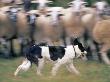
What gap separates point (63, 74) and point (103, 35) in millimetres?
3036

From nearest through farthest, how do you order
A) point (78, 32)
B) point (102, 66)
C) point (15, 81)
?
1. point (15, 81)
2. point (102, 66)
3. point (78, 32)

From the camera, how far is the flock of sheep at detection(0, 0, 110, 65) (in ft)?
51.4

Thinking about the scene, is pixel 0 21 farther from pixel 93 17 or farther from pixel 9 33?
pixel 93 17

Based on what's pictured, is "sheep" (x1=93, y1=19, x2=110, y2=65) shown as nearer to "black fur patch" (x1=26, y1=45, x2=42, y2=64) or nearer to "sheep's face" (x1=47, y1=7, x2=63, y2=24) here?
"sheep's face" (x1=47, y1=7, x2=63, y2=24)

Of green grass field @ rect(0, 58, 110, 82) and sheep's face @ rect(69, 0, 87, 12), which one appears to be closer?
green grass field @ rect(0, 58, 110, 82)

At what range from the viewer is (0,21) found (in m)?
16.3

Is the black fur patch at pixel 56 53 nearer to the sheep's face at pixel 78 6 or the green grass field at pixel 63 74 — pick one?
the green grass field at pixel 63 74

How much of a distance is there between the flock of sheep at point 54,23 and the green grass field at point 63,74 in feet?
6.55

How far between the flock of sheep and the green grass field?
199cm

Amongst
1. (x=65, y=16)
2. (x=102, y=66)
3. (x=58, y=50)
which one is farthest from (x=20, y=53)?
(x=58, y=50)

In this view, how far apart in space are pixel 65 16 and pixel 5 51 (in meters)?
2.06

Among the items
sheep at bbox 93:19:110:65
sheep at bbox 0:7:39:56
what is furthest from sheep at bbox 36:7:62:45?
sheep at bbox 93:19:110:65

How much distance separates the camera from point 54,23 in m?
15.7

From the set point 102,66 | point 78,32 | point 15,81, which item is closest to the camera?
point 15,81
